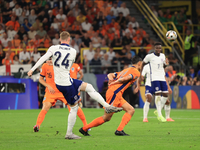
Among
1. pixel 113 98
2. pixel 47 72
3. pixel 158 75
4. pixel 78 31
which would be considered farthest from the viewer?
pixel 78 31

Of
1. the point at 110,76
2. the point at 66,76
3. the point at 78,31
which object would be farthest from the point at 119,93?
the point at 78,31

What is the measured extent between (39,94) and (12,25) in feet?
17.2

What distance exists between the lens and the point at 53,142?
7.29 metres

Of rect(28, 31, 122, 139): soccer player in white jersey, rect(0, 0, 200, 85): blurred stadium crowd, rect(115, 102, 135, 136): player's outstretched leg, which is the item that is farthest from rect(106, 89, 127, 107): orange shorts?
rect(0, 0, 200, 85): blurred stadium crowd

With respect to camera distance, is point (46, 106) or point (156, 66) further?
point (156, 66)

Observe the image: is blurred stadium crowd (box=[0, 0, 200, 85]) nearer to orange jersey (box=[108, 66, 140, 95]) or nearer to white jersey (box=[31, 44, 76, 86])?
orange jersey (box=[108, 66, 140, 95])

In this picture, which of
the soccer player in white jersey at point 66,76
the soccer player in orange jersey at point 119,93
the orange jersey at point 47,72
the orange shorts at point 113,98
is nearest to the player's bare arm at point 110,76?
the soccer player in orange jersey at point 119,93

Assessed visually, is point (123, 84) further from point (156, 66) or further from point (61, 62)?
point (156, 66)

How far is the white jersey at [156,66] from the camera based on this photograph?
13.0m

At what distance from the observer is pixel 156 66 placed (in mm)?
13133

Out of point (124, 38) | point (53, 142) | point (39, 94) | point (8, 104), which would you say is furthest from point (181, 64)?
point (53, 142)

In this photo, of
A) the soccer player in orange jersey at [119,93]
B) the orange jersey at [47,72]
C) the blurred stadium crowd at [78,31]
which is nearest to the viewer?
the soccer player in orange jersey at [119,93]

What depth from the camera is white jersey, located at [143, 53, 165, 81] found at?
13.0 metres

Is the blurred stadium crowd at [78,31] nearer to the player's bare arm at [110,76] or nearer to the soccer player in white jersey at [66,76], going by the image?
the player's bare arm at [110,76]
